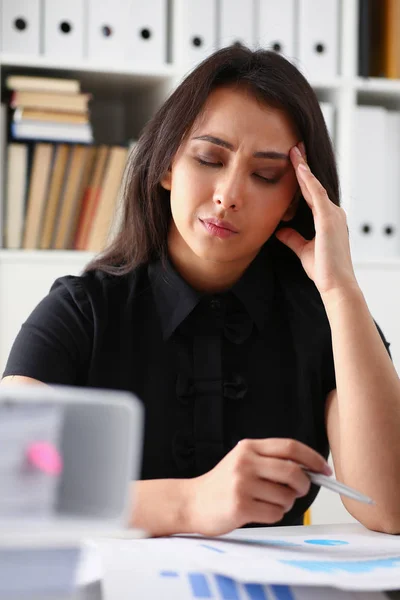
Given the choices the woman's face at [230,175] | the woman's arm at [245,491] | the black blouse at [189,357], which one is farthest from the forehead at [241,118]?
the woman's arm at [245,491]

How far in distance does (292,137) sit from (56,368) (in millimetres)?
476

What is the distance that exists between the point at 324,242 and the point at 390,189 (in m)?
1.16

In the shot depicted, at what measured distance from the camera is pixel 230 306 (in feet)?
4.11

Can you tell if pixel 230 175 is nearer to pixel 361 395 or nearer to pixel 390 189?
pixel 361 395

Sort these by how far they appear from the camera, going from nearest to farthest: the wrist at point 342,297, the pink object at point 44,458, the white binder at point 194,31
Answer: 1. the pink object at point 44,458
2. the wrist at point 342,297
3. the white binder at point 194,31

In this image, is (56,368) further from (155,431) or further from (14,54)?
(14,54)

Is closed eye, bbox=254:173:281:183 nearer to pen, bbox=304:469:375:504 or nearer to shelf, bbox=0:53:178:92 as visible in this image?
pen, bbox=304:469:375:504

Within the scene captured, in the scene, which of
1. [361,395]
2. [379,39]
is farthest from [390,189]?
[361,395]

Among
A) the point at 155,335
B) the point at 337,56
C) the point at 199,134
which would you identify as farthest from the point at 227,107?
the point at 337,56

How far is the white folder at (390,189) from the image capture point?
7.38 ft

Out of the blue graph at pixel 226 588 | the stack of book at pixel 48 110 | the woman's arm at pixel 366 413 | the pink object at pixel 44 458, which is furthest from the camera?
the stack of book at pixel 48 110

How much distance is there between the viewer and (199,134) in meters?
1.17

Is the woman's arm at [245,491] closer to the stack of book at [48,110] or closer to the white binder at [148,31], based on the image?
the stack of book at [48,110]

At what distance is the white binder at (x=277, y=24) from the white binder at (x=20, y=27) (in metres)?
0.57
